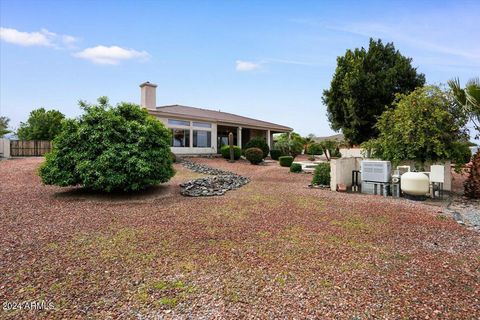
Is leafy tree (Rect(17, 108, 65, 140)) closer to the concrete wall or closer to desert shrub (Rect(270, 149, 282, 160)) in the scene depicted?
the concrete wall

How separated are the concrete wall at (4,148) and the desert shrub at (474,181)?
Result: 2737 cm

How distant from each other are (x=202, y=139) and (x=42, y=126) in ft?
65.7

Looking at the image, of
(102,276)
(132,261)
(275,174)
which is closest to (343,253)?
(132,261)

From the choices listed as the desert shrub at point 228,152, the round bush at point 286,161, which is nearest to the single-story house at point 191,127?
Result: the desert shrub at point 228,152

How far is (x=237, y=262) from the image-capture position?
384 cm

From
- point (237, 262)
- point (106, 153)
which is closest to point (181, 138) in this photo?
point (106, 153)

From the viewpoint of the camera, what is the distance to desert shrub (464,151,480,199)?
9.44m

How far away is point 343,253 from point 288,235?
44.1 inches

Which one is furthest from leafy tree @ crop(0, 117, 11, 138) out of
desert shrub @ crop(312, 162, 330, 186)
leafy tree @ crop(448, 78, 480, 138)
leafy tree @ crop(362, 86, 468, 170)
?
leafy tree @ crop(448, 78, 480, 138)

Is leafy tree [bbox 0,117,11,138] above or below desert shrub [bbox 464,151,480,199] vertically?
above

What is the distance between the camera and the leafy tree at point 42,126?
28.9m

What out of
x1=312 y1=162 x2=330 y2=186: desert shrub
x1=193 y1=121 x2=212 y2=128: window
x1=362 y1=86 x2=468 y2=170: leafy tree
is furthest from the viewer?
x1=193 y1=121 x2=212 y2=128: window

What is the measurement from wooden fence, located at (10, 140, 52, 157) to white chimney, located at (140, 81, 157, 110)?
8826 mm

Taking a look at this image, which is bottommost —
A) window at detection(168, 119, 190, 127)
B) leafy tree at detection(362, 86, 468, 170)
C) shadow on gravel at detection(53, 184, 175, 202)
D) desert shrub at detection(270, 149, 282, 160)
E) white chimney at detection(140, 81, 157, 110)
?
shadow on gravel at detection(53, 184, 175, 202)
